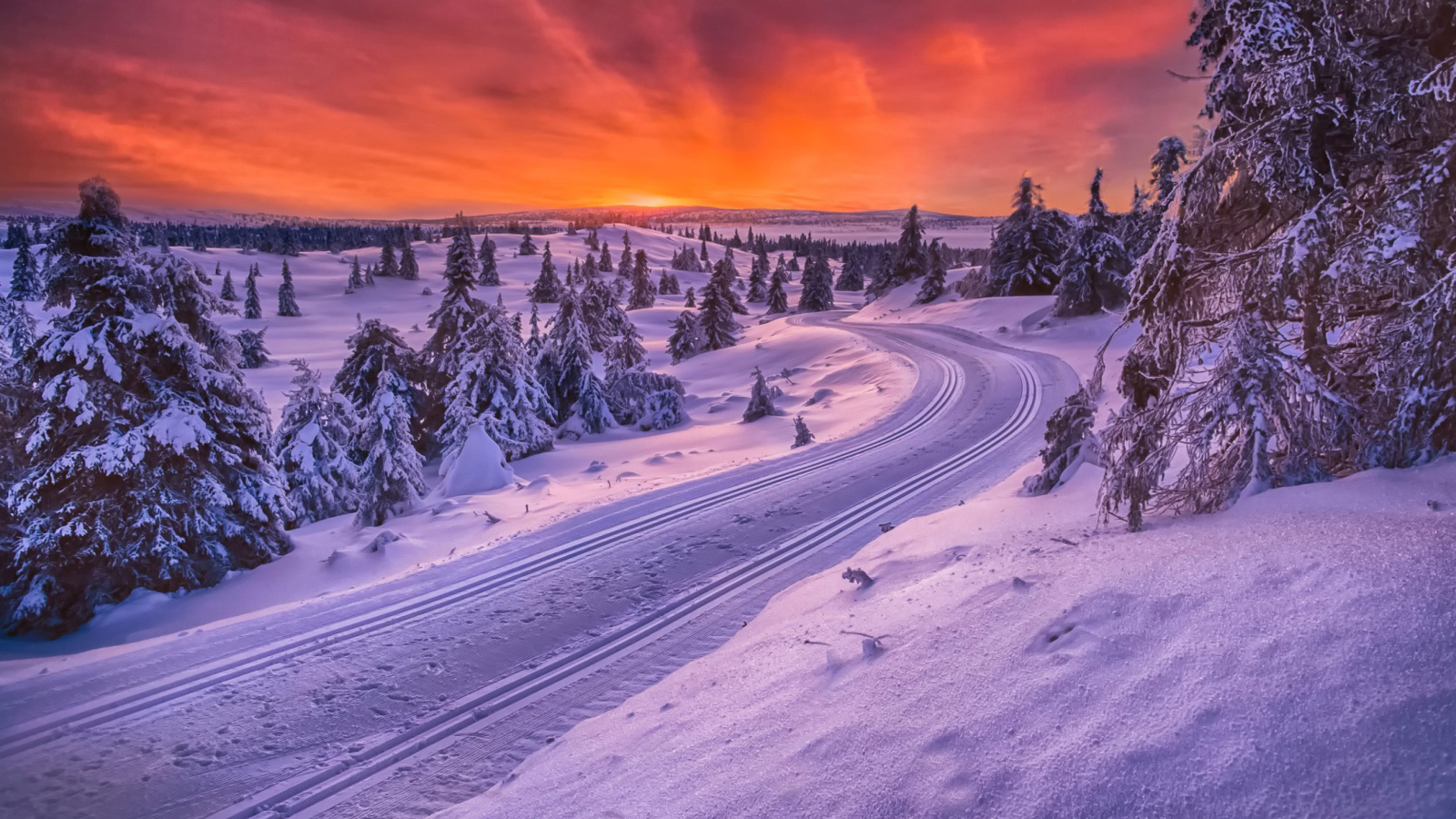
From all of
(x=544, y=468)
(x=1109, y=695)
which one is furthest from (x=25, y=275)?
(x=1109, y=695)

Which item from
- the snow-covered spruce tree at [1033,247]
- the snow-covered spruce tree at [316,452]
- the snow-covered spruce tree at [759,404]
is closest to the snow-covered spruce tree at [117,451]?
the snow-covered spruce tree at [316,452]

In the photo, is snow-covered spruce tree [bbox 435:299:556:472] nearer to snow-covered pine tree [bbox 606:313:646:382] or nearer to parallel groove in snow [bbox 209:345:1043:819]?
snow-covered pine tree [bbox 606:313:646:382]

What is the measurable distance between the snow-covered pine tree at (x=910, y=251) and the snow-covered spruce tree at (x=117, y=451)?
6319 cm

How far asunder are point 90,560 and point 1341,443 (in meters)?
16.4

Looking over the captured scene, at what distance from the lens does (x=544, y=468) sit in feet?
69.3

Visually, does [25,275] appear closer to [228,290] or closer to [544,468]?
[228,290]

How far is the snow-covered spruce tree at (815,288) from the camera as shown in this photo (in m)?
72.6

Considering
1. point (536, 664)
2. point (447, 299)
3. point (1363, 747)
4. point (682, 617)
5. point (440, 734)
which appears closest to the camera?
point (1363, 747)

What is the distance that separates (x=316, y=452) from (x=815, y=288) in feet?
200

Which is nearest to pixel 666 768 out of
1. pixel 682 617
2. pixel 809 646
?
pixel 809 646

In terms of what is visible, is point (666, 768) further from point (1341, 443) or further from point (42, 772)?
point (1341, 443)

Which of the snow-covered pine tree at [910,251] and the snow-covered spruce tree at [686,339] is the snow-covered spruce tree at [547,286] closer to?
the snow-covered spruce tree at [686,339]

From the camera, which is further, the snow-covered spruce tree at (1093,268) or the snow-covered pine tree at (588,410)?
the snow-covered spruce tree at (1093,268)

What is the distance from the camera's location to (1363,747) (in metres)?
2.52
